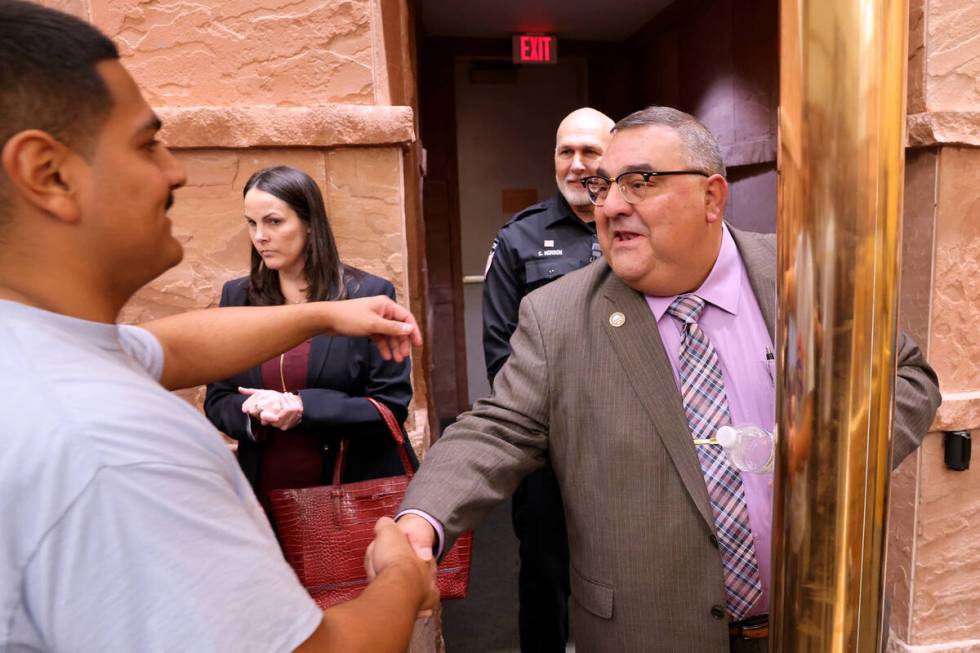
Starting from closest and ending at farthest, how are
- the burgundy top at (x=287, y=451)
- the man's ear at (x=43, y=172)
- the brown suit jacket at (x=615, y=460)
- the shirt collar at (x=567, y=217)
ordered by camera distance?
the man's ear at (x=43, y=172) → the brown suit jacket at (x=615, y=460) → the burgundy top at (x=287, y=451) → the shirt collar at (x=567, y=217)

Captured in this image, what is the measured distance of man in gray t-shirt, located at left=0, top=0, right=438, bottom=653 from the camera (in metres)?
0.57

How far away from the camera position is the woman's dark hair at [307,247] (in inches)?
90.0

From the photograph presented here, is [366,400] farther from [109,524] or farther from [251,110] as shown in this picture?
[109,524]

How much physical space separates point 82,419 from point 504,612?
368cm

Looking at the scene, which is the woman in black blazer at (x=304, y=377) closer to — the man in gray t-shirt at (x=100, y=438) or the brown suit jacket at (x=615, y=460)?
the brown suit jacket at (x=615, y=460)

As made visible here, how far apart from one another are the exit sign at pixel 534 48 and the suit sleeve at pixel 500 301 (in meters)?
5.03

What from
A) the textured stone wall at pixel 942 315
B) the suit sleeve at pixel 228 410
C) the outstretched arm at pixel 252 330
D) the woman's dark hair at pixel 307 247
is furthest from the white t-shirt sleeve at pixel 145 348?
the textured stone wall at pixel 942 315

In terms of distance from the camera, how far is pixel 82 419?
1.92ft

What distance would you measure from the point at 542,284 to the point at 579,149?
620mm

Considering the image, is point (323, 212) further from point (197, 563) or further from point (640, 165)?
point (197, 563)

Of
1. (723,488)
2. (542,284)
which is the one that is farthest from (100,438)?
(542,284)

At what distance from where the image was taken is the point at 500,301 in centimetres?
311

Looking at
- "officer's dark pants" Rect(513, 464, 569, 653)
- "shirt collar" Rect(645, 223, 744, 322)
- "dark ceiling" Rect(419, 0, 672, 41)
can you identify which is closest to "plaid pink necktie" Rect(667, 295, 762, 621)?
"shirt collar" Rect(645, 223, 744, 322)

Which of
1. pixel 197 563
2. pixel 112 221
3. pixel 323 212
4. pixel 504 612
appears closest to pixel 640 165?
pixel 323 212
